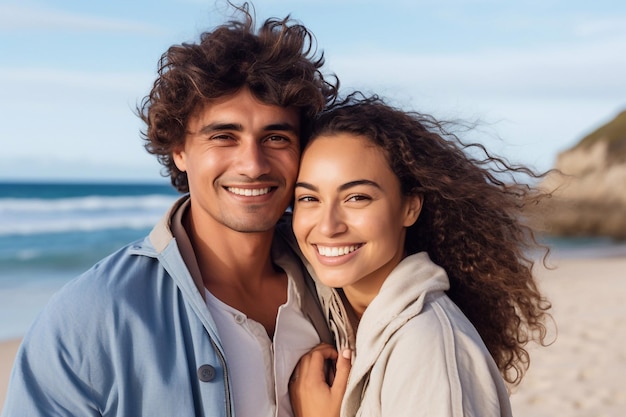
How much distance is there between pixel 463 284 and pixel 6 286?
1128 centimetres

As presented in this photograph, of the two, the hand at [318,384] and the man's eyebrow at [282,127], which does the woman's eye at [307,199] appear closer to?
the man's eyebrow at [282,127]

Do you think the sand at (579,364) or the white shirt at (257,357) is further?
the sand at (579,364)

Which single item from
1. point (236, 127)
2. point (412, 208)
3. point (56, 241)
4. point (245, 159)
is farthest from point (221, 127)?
point (56, 241)

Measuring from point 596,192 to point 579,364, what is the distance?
21782 mm

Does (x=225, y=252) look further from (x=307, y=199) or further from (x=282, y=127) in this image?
(x=282, y=127)

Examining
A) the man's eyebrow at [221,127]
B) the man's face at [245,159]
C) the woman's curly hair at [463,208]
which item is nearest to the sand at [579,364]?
the woman's curly hair at [463,208]

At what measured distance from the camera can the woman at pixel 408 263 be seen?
2641 millimetres

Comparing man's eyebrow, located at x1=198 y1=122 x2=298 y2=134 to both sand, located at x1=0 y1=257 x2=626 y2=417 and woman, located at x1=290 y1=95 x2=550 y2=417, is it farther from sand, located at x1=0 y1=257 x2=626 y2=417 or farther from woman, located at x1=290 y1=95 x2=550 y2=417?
sand, located at x1=0 y1=257 x2=626 y2=417

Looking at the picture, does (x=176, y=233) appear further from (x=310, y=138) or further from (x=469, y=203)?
(x=469, y=203)

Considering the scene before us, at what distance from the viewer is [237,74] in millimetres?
3299

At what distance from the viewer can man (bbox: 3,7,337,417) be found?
2.75m

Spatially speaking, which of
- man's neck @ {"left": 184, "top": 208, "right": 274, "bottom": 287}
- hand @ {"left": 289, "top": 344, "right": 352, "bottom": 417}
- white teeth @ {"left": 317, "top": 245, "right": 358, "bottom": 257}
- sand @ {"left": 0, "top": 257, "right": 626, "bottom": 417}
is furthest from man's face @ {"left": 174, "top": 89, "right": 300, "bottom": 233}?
sand @ {"left": 0, "top": 257, "right": 626, "bottom": 417}

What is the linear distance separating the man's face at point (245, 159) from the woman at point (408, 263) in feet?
0.43

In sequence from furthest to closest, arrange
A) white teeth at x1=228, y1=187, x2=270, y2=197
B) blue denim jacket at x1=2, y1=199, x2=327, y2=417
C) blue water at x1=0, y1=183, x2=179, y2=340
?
blue water at x1=0, y1=183, x2=179, y2=340 < white teeth at x1=228, y1=187, x2=270, y2=197 < blue denim jacket at x1=2, y1=199, x2=327, y2=417
